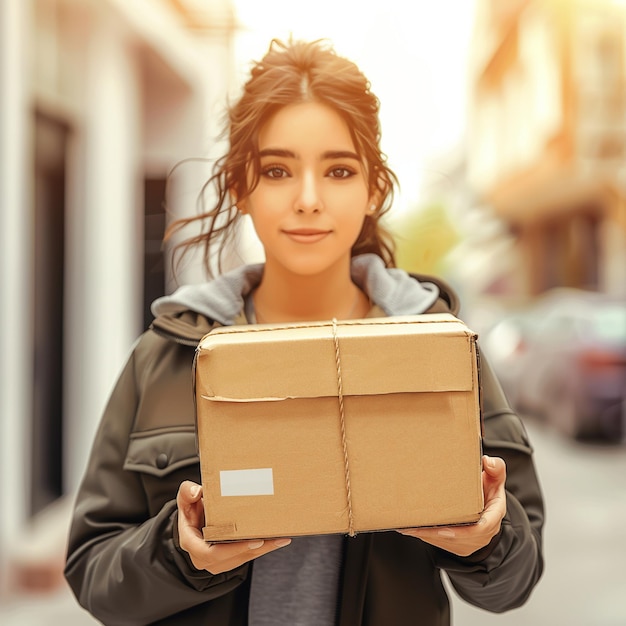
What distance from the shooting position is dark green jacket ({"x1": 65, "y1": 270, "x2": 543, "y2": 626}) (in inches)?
42.6

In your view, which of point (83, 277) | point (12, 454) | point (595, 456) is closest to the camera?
point (12, 454)

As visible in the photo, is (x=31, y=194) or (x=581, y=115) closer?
(x=31, y=194)

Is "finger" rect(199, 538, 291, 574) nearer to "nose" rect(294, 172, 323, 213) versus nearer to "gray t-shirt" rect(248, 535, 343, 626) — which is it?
"gray t-shirt" rect(248, 535, 343, 626)

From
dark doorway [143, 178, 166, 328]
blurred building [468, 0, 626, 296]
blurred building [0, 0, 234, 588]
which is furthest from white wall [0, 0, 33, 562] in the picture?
blurred building [468, 0, 626, 296]

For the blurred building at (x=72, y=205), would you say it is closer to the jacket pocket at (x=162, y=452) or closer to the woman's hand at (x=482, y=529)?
the jacket pocket at (x=162, y=452)

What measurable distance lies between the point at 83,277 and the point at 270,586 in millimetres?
3628

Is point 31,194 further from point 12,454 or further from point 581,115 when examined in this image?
point 581,115

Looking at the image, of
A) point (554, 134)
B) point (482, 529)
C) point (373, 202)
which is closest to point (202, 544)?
point (482, 529)

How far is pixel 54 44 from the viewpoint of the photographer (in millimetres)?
4238

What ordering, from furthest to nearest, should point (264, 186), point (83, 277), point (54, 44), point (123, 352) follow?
point (123, 352) < point (83, 277) < point (54, 44) < point (264, 186)

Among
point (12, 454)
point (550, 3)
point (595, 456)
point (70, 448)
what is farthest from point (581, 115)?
point (12, 454)

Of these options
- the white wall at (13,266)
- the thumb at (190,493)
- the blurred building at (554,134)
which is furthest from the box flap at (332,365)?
the blurred building at (554,134)

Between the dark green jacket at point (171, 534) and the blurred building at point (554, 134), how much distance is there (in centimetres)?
806

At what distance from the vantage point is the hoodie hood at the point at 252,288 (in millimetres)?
1182
